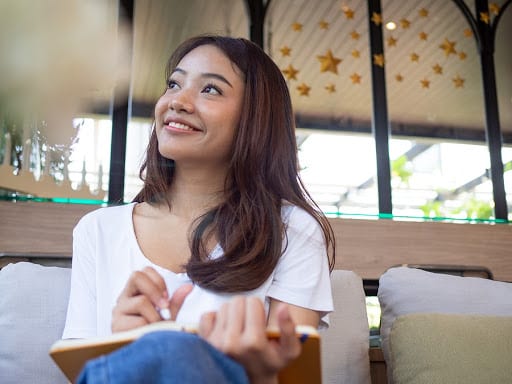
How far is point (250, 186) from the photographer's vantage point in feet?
3.10

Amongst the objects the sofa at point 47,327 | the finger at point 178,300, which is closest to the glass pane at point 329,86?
the sofa at point 47,327

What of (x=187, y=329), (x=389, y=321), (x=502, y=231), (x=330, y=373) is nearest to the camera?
(x=187, y=329)

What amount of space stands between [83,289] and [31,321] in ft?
0.76

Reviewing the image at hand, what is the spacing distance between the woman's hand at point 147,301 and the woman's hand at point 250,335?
18 centimetres

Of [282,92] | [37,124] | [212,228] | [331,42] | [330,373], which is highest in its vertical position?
[331,42]

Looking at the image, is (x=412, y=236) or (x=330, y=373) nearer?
(x=330, y=373)

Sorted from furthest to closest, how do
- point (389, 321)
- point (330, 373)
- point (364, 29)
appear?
point (364, 29)
point (389, 321)
point (330, 373)

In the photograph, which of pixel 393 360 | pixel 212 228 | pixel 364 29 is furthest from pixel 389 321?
pixel 364 29

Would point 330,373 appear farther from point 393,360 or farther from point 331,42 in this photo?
point 331,42

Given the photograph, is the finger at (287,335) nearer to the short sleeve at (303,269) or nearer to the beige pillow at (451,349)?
the short sleeve at (303,269)

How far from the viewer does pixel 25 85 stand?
1785 millimetres

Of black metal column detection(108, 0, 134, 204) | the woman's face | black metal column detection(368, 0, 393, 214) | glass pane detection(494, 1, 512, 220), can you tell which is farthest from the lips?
glass pane detection(494, 1, 512, 220)

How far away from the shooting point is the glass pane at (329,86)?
11.9 feet

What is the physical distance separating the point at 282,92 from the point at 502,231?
1.22 meters
